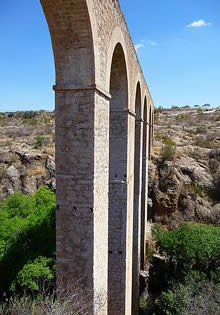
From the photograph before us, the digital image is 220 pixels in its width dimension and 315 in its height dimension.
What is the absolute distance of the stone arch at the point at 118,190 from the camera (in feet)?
19.9

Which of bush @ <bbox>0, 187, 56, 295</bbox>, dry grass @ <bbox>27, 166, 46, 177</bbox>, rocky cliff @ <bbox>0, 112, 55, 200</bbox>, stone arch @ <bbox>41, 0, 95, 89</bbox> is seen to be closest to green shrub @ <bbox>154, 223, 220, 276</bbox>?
bush @ <bbox>0, 187, 56, 295</bbox>

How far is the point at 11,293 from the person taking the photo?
308 inches

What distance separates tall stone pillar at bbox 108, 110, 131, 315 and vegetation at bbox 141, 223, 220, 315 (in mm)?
1719

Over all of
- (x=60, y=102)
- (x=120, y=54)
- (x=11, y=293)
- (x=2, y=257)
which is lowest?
(x=11, y=293)

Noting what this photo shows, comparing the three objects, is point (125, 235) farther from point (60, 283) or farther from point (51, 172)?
point (51, 172)

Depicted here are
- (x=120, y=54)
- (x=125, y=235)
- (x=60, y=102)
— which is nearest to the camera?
(x=60, y=102)

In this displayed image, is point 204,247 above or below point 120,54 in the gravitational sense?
below

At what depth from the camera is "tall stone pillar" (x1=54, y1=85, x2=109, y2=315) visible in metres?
3.76

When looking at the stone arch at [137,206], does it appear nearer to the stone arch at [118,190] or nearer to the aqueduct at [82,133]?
the stone arch at [118,190]

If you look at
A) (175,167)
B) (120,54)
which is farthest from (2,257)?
(175,167)

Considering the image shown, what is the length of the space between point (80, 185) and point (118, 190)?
2452 mm

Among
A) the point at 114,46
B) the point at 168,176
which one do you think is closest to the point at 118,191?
the point at 114,46

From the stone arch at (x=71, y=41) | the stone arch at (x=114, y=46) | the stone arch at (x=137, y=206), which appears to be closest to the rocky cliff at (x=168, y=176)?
the stone arch at (x=137, y=206)

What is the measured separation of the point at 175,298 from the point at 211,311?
116 cm
